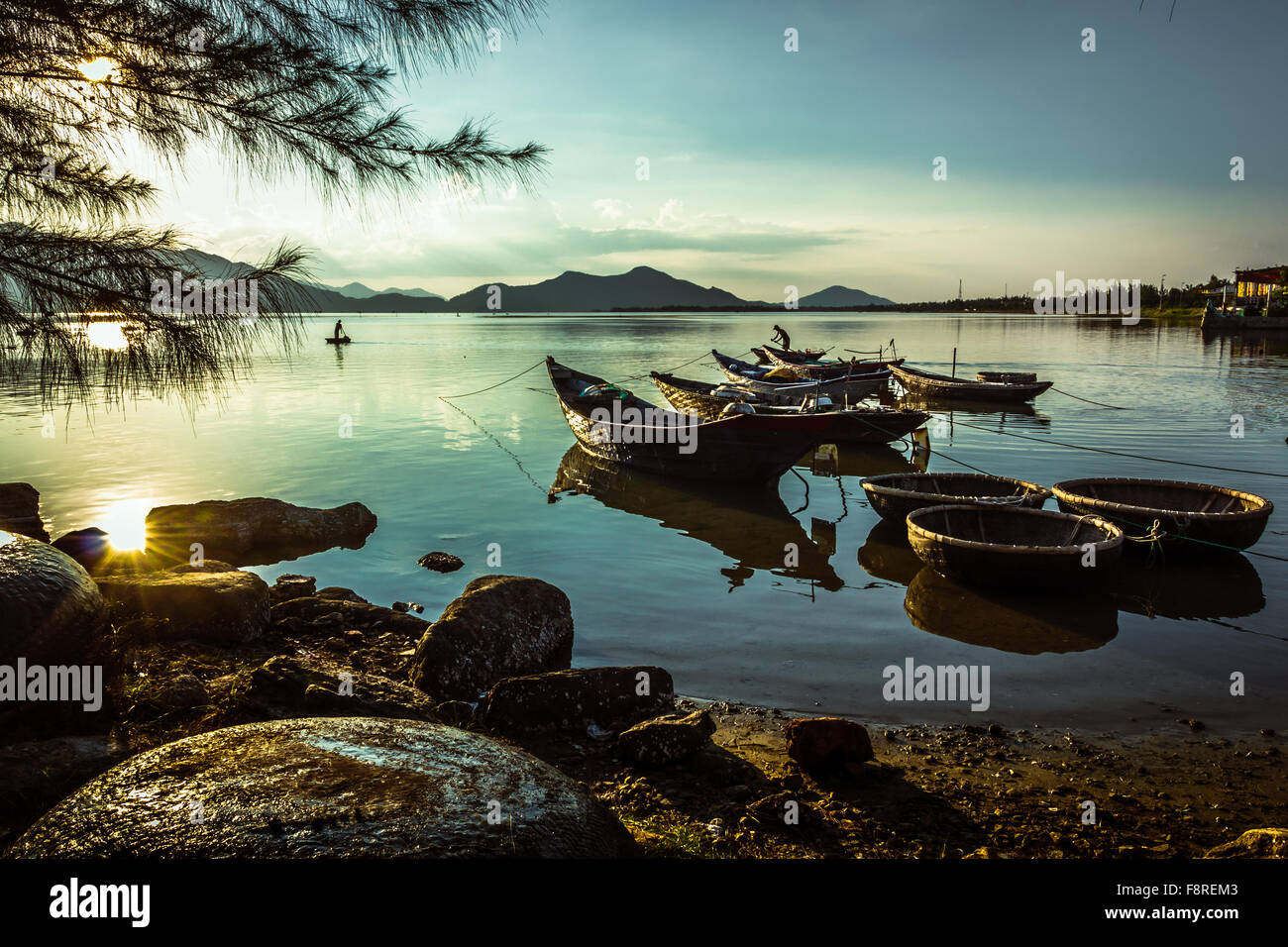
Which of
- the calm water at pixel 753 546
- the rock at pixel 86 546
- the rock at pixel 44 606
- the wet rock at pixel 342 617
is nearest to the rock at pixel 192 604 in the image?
the wet rock at pixel 342 617

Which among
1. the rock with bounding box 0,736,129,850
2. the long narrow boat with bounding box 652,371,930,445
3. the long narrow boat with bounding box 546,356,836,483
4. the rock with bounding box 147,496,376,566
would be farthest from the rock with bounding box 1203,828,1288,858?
the long narrow boat with bounding box 652,371,930,445

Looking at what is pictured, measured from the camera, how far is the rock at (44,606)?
15.2 feet

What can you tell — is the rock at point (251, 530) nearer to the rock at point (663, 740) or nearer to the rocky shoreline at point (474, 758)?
the rocky shoreline at point (474, 758)

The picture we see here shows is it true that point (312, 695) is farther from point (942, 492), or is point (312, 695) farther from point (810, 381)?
point (810, 381)

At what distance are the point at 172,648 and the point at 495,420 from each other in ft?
71.8

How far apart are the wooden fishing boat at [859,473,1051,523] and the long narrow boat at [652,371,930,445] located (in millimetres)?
4516

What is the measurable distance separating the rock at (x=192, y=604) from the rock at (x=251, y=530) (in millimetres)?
4646

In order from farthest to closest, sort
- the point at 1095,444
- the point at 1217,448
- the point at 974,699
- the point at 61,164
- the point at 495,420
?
the point at 495,420, the point at 1095,444, the point at 1217,448, the point at 974,699, the point at 61,164

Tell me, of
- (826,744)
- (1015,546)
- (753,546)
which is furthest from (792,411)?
(826,744)

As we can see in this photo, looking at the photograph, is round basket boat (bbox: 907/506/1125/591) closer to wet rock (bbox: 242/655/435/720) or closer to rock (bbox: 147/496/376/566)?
wet rock (bbox: 242/655/435/720)

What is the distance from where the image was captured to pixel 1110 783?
5.47m
